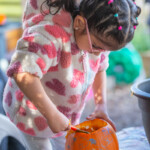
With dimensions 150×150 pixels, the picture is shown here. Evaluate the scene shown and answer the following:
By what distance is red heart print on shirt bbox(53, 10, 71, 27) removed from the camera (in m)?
0.89

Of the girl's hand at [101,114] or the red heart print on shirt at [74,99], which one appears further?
the girl's hand at [101,114]

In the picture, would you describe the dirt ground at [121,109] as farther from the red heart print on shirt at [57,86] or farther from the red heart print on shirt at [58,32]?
the red heart print on shirt at [58,32]

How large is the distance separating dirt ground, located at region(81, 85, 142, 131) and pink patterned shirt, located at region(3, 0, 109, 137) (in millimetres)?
1292

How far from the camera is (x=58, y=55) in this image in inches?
34.9

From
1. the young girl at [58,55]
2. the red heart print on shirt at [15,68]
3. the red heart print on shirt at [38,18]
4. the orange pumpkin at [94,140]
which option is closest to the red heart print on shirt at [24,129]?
the young girl at [58,55]

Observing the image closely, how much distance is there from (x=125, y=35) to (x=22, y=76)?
0.31m

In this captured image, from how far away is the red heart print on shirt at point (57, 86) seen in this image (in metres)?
0.95

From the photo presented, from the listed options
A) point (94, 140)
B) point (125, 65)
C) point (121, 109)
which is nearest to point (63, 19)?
point (94, 140)

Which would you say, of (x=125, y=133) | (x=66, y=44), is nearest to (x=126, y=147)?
(x=125, y=133)

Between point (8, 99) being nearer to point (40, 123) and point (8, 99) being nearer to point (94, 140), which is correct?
point (40, 123)

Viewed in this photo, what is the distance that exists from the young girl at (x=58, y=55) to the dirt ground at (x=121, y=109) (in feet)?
4.25

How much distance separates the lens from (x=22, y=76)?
80 centimetres

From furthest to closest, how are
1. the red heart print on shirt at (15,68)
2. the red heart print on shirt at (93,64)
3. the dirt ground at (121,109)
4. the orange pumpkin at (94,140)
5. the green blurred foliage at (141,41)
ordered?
1. the green blurred foliage at (141,41)
2. the dirt ground at (121,109)
3. the red heart print on shirt at (93,64)
4. the orange pumpkin at (94,140)
5. the red heart print on shirt at (15,68)

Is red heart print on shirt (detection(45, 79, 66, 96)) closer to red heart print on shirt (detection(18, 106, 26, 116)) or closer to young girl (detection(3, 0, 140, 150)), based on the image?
young girl (detection(3, 0, 140, 150))
